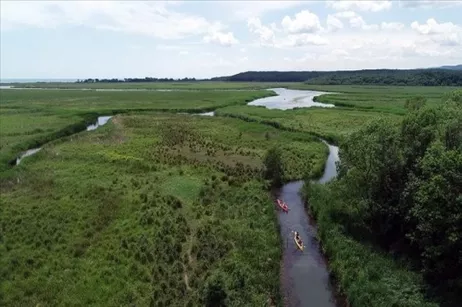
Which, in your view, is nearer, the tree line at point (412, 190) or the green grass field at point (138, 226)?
the tree line at point (412, 190)

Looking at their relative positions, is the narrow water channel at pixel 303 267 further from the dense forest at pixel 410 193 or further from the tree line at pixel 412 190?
the tree line at pixel 412 190

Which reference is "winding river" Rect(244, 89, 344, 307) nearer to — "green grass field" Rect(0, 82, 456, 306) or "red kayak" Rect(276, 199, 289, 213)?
"red kayak" Rect(276, 199, 289, 213)

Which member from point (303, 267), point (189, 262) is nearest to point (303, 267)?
point (303, 267)

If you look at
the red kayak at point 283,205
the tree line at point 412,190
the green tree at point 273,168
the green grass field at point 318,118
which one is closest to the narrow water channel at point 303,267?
the red kayak at point 283,205

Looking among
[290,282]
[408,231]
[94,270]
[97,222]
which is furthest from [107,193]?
[408,231]

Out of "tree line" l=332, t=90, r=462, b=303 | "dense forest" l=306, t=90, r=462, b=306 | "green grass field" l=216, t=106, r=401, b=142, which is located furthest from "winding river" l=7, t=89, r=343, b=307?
"green grass field" l=216, t=106, r=401, b=142

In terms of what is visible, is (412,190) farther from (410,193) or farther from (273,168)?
(273,168)

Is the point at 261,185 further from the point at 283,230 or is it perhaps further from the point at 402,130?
the point at 402,130

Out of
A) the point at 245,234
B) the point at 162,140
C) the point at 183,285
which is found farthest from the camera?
the point at 162,140
